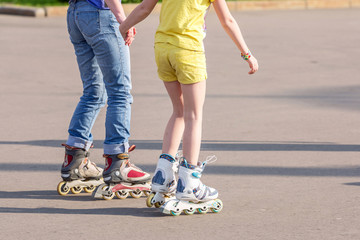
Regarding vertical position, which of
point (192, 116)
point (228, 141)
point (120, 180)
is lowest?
point (228, 141)

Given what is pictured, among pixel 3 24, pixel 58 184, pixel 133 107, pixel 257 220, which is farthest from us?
pixel 3 24

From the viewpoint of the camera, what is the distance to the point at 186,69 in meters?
4.46

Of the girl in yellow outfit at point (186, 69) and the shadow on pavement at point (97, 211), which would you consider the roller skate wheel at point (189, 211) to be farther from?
the shadow on pavement at point (97, 211)

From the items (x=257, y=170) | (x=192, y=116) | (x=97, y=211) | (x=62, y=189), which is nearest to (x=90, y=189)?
(x=62, y=189)

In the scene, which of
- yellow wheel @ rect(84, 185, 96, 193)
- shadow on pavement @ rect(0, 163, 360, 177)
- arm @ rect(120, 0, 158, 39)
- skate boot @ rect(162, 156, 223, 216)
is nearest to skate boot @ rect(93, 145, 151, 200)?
yellow wheel @ rect(84, 185, 96, 193)

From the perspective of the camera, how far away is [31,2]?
19516mm

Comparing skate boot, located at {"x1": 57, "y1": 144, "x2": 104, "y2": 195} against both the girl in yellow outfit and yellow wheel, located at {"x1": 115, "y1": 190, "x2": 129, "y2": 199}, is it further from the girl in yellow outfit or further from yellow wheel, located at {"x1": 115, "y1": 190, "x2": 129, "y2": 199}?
the girl in yellow outfit

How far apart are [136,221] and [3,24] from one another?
12245mm

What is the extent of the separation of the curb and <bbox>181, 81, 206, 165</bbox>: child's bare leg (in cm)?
1349

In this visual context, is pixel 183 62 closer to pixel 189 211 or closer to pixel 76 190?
pixel 189 211

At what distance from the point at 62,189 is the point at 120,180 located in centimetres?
41

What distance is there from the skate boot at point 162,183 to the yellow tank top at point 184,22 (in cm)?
72

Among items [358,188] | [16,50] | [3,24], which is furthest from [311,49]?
[358,188]

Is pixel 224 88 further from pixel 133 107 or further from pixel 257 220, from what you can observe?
pixel 257 220
